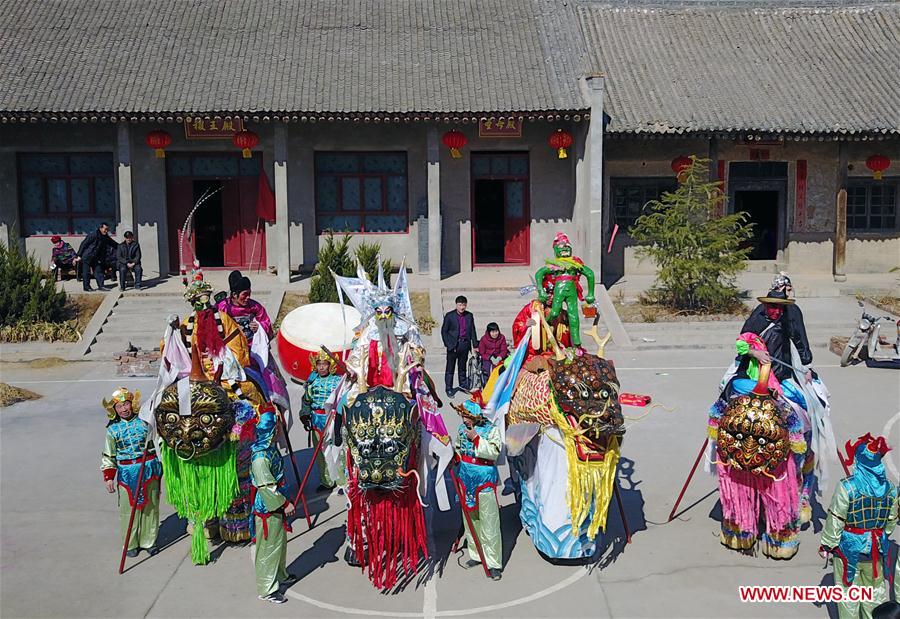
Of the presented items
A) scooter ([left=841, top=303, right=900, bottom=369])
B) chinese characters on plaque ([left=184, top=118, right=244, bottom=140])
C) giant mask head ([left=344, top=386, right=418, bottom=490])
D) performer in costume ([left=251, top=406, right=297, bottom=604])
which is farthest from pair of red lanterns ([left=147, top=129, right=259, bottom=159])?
giant mask head ([left=344, top=386, right=418, bottom=490])

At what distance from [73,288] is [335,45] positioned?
776 cm

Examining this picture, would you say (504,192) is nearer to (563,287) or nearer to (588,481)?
(563,287)

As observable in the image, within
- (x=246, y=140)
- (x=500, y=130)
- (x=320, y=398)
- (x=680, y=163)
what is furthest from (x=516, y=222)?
(x=320, y=398)

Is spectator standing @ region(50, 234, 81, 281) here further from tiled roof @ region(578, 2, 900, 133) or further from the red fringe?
the red fringe

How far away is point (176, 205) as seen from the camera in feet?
67.6

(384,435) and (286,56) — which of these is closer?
(384,435)

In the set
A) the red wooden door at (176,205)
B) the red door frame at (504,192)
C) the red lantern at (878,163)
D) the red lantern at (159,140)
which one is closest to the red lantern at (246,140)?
the red lantern at (159,140)

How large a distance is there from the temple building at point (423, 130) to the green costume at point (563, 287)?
1072cm

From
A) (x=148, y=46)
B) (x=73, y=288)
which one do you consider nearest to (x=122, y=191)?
(x=73, y=288)

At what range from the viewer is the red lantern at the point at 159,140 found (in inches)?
747

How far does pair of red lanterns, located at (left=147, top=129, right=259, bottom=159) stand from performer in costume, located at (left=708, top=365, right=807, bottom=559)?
549 inches

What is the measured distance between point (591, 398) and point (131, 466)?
3.60 metres

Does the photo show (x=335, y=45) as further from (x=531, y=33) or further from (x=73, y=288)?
(x=73, y=288)

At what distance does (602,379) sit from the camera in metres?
6.85
